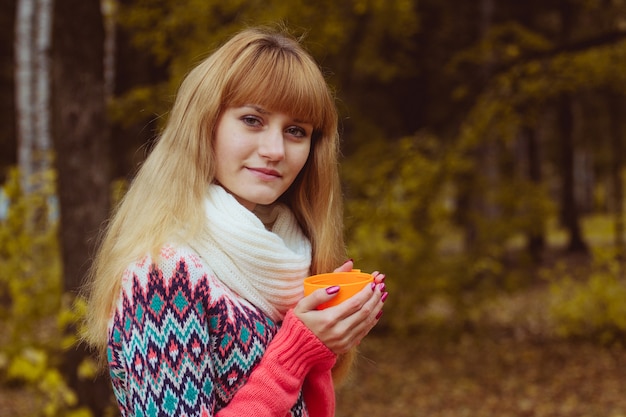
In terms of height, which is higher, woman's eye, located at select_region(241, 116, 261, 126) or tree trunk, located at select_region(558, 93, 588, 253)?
woman's eye, located at select_region(241, 116, 261, 126)

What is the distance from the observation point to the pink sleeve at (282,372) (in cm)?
142

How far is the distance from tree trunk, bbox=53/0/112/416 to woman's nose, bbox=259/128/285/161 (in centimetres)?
268

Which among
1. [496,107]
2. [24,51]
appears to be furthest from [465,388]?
[24,51]

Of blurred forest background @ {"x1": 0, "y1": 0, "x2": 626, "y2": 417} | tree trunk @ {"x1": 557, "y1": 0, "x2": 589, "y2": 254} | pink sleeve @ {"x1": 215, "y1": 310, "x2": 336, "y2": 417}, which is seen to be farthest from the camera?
tree trunk @ {"x1": 557, "y1": 0, "x2": 589, "y2": 254}

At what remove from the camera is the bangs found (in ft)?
5.12

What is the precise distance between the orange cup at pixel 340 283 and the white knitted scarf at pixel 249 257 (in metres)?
0.06

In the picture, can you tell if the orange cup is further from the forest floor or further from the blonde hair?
the forest floor

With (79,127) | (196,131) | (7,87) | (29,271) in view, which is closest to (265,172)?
(196,131)

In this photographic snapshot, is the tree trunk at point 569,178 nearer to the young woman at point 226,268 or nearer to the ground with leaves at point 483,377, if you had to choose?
the ground with leaves at point 483,377

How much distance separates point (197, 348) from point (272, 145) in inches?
19.4

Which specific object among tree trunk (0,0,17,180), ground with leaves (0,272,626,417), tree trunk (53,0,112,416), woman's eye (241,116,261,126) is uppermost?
woman's eye (241,116,261,126)

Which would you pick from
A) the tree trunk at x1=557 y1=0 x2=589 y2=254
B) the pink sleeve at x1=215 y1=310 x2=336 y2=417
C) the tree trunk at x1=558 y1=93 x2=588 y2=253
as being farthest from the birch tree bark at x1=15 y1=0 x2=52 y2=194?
the tree trunk at x1=558 y1=93 x2=588 y2=253

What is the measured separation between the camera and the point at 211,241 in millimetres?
1480

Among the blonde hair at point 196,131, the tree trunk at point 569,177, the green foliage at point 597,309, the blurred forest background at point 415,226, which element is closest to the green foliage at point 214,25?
the blurred forest background at point 415,226
